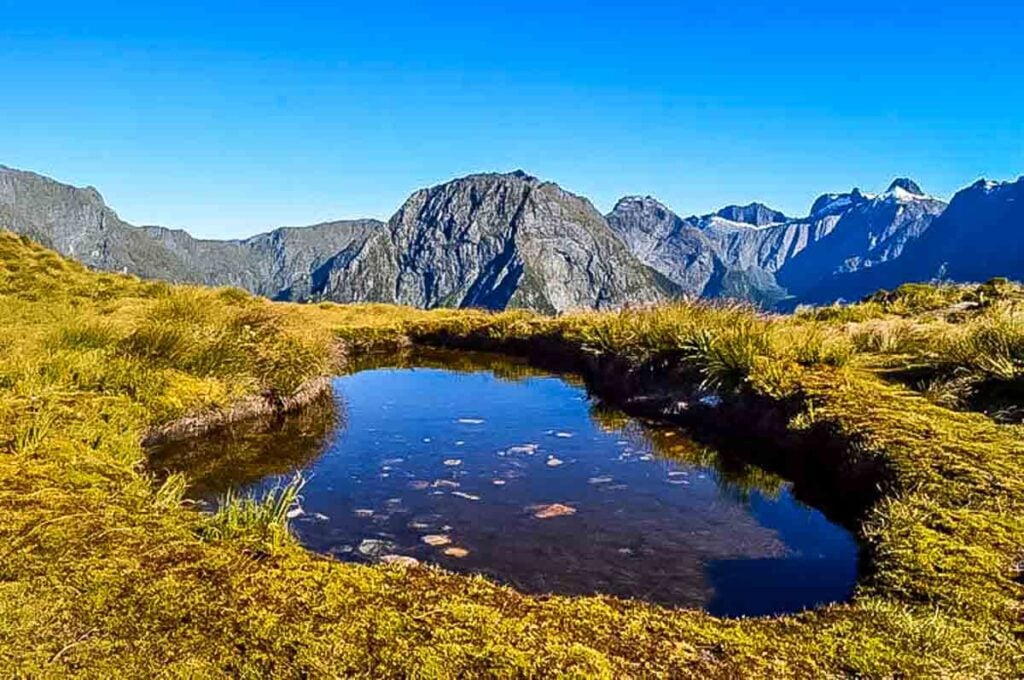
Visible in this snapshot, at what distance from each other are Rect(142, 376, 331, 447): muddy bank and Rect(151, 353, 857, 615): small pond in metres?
0.20

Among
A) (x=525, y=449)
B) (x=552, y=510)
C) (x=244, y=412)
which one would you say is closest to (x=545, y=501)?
(x=552, y=510)

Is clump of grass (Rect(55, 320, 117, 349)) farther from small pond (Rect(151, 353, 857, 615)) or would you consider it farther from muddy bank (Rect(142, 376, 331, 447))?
small pond (Rect(151, 353, 857, 615))

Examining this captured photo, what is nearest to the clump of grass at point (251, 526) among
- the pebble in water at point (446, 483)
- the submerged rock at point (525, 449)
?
the pebble in water at point (446, 483)

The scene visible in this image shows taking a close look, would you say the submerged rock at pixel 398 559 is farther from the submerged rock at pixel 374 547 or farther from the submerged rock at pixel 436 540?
the submerged rock at pixel 436 540

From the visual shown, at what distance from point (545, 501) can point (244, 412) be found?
5.60 meters

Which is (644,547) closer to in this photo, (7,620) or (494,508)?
(494,508)

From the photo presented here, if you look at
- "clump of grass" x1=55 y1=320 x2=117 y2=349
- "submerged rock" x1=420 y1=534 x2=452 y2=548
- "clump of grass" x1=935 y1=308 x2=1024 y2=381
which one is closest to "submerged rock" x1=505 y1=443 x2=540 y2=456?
"submerged rock" x1=420 y1=534 x2=452 y2=548

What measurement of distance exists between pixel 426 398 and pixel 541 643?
1008 cm

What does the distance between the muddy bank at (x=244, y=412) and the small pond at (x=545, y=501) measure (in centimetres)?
→ 20

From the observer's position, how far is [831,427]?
7938mm

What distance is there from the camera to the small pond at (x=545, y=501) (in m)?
5.65

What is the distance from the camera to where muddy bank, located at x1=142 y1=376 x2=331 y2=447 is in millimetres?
9367

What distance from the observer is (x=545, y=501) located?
747 centimetres

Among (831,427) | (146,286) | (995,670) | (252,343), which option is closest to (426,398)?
(252,343)
